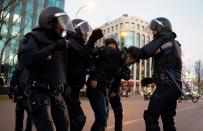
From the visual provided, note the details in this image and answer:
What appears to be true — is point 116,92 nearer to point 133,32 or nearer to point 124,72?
point 124,72

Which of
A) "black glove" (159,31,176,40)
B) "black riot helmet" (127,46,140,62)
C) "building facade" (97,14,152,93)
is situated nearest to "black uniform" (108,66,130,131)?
"black riot helmet" (127,46,140,62)

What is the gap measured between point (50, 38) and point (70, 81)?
137cm

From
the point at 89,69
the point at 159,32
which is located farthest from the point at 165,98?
the point at 89,69

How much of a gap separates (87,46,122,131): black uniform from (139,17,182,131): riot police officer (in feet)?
2.63

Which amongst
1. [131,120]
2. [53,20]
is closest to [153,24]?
[53,20]

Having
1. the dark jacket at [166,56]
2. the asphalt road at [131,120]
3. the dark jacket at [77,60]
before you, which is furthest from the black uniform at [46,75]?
the asphalt road at [131,120]

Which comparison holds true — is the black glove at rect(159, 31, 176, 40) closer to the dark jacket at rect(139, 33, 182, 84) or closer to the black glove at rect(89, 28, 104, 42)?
the dark jacket at rect(139, 33, 182, 84)

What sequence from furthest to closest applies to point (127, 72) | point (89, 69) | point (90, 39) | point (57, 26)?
point (127, 72), point (89, 69), point (90, 39), point (57, 26)

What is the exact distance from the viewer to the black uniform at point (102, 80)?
5621 mm

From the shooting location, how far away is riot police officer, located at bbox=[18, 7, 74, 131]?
3824mm

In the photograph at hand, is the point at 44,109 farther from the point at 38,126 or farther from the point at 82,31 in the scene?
the point at 82,31

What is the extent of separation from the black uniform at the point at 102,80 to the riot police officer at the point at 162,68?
80 cm

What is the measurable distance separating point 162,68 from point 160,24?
2.09 ft

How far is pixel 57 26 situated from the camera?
413cm
